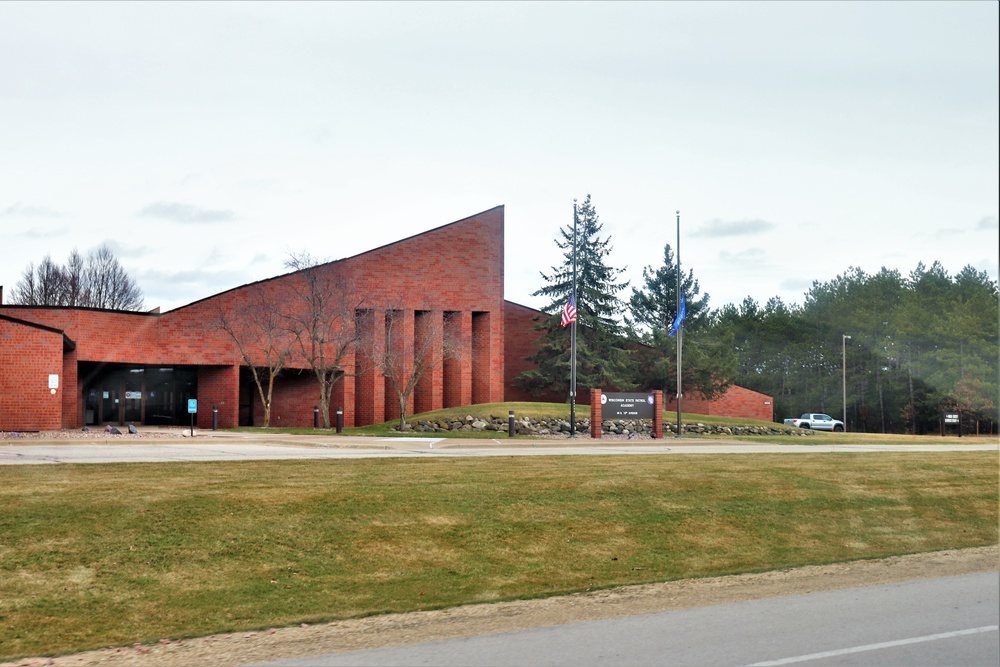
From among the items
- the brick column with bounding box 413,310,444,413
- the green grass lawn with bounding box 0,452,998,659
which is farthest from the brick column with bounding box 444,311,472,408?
the green grass lawn with bounding box 0,452,998,659

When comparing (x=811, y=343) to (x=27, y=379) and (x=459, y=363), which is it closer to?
(x=459, y=363)

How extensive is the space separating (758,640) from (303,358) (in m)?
39.5

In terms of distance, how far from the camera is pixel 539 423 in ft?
135

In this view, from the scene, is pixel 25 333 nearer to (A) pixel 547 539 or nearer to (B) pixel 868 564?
(A) pixel 547 539

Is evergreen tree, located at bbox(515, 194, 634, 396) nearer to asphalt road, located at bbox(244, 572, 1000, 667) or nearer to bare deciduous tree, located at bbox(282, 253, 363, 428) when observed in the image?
bare deciduous tree, located at bbox(282, 253, 363, 428)

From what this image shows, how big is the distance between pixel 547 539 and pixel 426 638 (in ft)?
13.9

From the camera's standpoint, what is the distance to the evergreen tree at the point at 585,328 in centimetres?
5756

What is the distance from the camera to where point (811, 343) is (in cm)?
9081

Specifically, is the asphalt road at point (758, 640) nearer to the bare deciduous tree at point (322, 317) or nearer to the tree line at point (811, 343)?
the bare deciduous tree at point (322, 317)

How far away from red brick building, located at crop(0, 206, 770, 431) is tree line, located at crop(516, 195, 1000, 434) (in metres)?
8.75

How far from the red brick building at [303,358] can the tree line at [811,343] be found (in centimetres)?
875

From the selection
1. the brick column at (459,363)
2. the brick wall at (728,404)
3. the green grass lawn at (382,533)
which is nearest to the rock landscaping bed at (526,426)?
the brick column at (459,363)

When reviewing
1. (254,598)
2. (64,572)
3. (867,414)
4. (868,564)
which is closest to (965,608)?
(868,564)

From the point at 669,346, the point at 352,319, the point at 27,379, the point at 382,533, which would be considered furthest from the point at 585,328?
the point at 382,533
